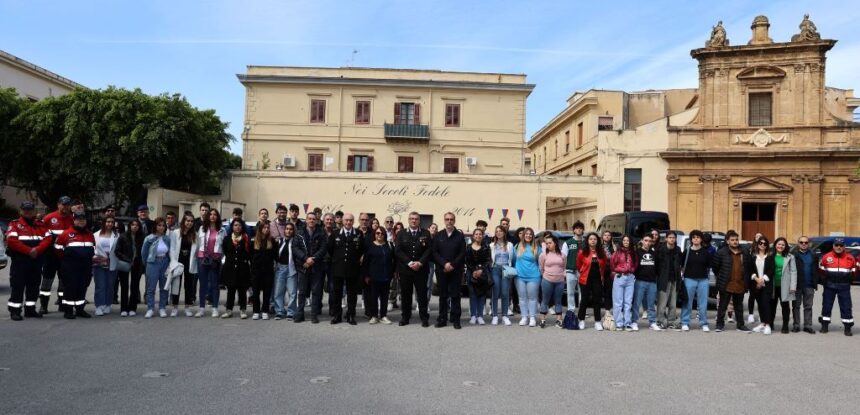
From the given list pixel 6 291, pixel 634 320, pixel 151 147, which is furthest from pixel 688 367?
pixel 151 147

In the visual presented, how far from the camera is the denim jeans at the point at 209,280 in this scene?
10977 mm

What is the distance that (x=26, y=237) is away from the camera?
1017 centimetres

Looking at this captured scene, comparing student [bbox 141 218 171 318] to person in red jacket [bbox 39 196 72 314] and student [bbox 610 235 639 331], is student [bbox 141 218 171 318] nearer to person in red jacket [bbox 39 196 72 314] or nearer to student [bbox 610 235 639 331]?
person in red jacket [bbox 39 196 72 314]

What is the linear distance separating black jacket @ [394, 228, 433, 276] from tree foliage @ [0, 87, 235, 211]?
22372 millimetres

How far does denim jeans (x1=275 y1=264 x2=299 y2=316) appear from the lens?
438 inches

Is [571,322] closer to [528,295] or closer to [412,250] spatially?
[528,295]

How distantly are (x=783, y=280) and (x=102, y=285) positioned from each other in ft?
37.7

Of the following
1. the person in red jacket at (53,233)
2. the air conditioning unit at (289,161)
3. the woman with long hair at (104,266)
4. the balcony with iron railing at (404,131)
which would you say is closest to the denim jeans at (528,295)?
the woman with long hair at (104,266)

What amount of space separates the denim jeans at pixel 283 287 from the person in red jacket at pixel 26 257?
3.60 metres

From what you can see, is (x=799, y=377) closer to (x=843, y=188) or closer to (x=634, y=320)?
(x=634, y=320)

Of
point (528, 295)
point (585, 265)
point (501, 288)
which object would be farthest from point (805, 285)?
point (501, 288)

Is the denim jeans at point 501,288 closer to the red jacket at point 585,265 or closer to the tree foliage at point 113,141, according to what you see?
the red jacket at point 585,265

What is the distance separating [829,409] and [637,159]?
31.0m

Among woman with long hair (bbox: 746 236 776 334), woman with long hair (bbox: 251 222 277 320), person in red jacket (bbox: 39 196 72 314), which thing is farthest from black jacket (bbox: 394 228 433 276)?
woman with long hair (bbox: 746 236 776 334)
